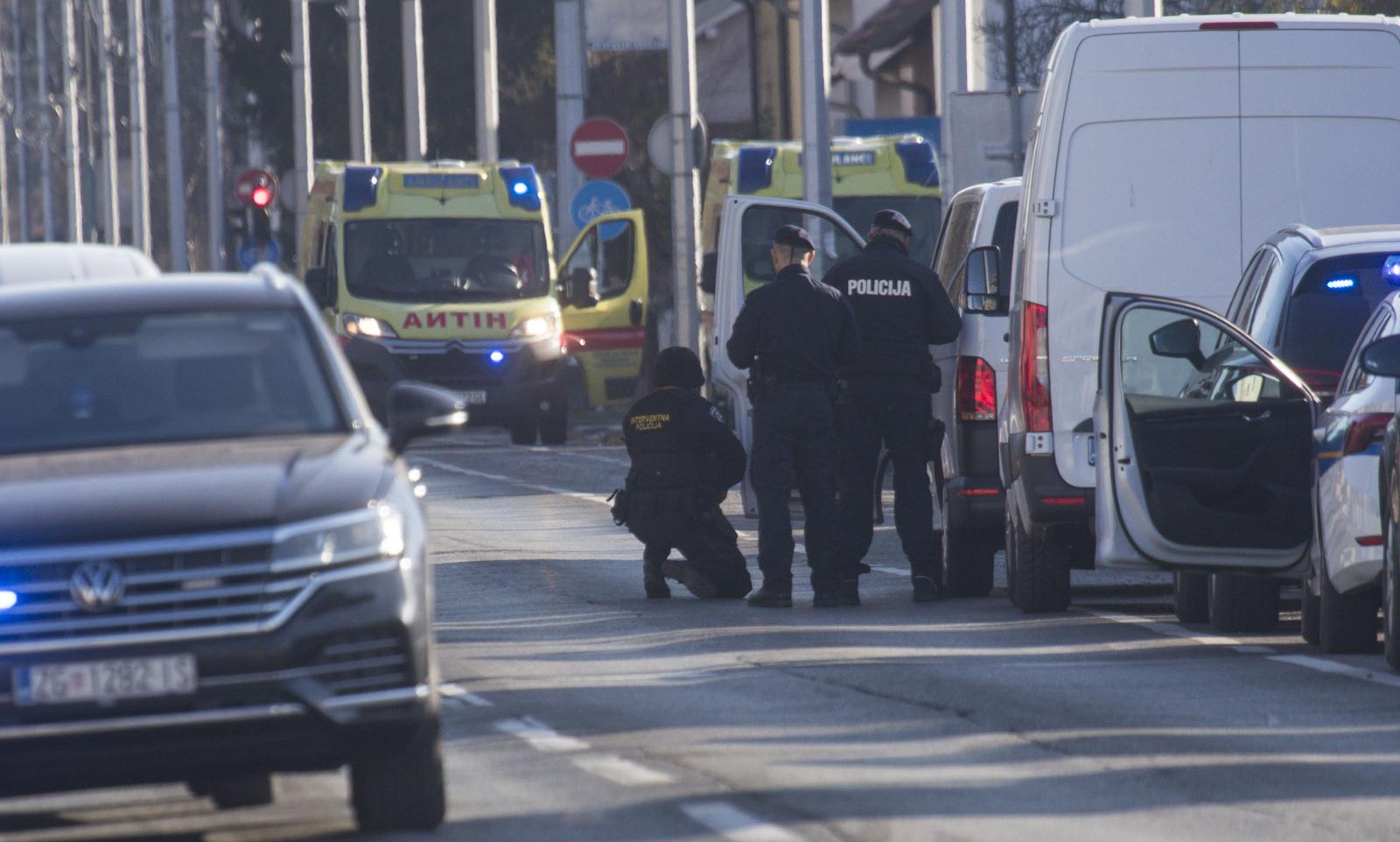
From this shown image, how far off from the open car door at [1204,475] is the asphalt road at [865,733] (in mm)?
433

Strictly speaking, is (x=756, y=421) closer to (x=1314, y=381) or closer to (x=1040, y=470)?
(x=1040, y=470)

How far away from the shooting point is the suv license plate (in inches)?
279

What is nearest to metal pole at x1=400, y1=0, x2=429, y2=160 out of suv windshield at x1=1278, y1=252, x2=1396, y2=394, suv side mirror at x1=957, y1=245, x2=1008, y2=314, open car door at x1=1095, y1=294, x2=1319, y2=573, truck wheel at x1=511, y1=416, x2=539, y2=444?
truck wheel at x1=511, y1=416, x2=539, y2=444

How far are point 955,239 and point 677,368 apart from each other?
232 centimetres

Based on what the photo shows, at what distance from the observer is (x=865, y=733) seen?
9367mm

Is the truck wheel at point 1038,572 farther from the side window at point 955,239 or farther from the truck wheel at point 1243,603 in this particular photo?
the side window at point 955,239

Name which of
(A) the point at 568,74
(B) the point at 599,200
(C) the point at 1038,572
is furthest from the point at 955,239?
(A) the point at 568,74

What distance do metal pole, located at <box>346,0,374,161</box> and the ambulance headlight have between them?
1921 cm

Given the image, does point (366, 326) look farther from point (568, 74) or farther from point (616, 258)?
point (568, 74)

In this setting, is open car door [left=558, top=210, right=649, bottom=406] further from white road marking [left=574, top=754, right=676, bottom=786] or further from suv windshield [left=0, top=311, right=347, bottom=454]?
suv windshield [left=0, top=311, right=347, bottom=454]

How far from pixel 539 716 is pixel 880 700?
3.90ft

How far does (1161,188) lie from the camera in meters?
12.8

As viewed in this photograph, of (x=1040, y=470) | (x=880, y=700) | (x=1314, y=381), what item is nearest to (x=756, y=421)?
(x=1040, y=470)

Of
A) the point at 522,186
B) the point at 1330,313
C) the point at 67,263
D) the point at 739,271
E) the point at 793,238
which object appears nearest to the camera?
the point at 67,263
